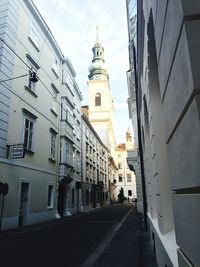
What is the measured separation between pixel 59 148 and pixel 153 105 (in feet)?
55.7

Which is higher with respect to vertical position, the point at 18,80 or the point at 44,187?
the point at 18,80

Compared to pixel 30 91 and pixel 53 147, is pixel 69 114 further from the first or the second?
pixel 30 91

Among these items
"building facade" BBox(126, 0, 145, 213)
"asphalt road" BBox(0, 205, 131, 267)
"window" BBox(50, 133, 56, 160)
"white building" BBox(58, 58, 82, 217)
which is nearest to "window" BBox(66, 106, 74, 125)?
"white building" BBox(58, 58, 82, 217)

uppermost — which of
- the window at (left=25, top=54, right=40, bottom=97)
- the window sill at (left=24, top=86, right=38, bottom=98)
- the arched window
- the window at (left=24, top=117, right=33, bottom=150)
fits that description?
the arched window

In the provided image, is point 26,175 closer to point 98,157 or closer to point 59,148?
point 59,148

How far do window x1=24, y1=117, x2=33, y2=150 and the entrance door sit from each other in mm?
2244

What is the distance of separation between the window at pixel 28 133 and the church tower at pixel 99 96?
38.5 metres

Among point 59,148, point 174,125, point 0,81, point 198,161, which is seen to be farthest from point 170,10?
point 59,148

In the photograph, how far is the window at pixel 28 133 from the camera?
15.1m

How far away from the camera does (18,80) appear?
47.4 feet

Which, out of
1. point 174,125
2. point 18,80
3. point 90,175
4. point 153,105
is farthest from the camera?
point 90,175

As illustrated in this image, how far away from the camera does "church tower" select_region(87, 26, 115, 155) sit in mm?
55938

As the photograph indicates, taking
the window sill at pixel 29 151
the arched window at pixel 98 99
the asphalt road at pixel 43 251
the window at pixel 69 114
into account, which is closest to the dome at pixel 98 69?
the arched window at pixel 98 99

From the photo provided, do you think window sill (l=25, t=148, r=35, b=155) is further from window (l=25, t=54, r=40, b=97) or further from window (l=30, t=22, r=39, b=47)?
window (l=30, t=22, r=39, b=47)
